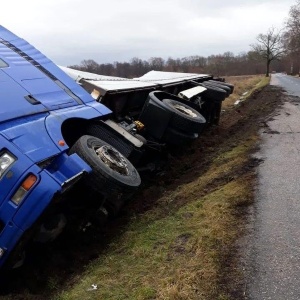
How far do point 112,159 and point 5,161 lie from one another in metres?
1.11

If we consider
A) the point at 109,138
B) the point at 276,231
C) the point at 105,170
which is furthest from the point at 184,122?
the point at 276,231

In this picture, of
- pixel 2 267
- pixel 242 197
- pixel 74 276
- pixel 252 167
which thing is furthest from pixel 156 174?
pixel 2 267

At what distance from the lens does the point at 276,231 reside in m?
3.55

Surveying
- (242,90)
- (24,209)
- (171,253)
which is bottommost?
(242,90)

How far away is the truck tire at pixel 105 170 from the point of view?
356cm

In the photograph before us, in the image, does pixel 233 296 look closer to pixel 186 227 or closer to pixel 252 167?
pixel 186 227

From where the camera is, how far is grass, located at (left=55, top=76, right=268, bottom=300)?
9.36ft

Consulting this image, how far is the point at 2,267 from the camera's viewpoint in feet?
10.3

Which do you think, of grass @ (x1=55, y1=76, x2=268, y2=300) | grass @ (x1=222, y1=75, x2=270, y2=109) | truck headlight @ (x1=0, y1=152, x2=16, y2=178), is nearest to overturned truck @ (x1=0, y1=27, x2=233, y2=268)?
truck headlight @ (x1=0, y1=152, x2=16, y2=178)

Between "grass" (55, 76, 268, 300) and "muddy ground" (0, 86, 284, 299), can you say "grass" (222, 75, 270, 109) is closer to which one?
"muddy ground" (0, 86, 284, 299)

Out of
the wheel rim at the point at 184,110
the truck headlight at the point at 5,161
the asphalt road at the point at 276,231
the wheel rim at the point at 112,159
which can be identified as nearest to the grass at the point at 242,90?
the wheel rim at the point at 184,110

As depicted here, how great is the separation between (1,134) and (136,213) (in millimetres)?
2015

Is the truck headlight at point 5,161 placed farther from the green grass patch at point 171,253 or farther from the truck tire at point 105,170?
the green grass patch at point 171,253

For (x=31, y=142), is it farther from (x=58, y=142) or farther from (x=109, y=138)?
(x=109, y=138)
